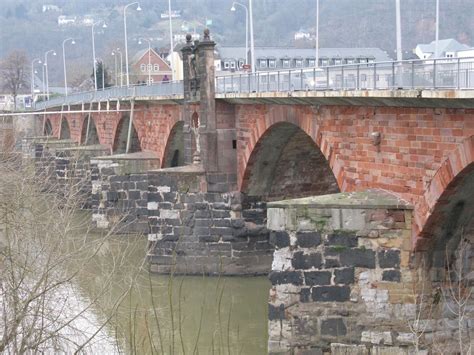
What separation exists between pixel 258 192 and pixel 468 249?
34.9ft

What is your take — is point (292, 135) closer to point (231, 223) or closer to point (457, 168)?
point (231, 223)

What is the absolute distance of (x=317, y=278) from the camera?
17312mm

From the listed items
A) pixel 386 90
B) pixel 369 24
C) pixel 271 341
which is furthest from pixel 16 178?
pixel 369 24

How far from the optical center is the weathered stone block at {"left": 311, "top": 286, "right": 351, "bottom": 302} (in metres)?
17.2

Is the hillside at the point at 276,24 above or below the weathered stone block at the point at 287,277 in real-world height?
above

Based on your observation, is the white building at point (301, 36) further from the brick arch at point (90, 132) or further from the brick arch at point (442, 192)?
the brick arch at point (442, 192)

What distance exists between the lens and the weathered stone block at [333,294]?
17.2m

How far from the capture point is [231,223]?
26828mm

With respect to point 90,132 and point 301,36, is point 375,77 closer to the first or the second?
point 90,132

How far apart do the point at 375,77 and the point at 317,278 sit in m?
3.90

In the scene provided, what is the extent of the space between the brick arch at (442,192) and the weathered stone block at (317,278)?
1727mm

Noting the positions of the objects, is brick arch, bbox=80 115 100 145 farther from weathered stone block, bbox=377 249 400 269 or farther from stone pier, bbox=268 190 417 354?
weathered stone block, bbox=377 249 400 269

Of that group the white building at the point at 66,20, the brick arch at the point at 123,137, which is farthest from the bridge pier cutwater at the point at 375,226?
the white building at the point at 66,20

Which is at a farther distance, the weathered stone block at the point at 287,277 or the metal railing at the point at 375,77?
the weathered stone block at the point at 287,277
